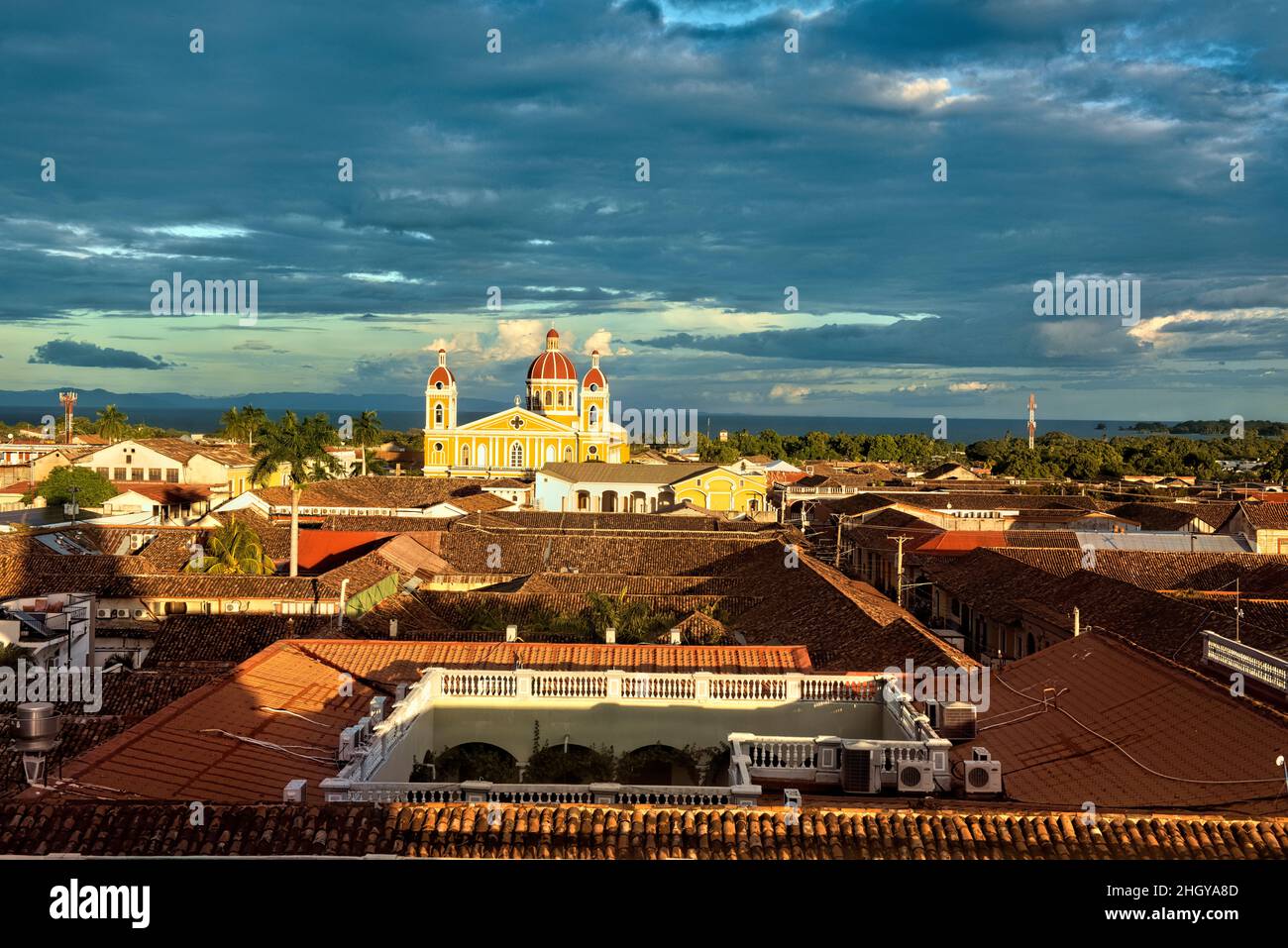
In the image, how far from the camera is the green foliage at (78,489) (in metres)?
68.4

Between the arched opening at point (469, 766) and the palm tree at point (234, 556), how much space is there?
80.7ft

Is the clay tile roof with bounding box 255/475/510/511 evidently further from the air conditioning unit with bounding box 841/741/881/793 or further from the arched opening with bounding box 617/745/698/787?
the air conditioning unit with bounding box 841/741/881/793

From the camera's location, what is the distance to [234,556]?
4091 centimetres

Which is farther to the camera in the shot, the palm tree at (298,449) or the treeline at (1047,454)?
the treeline at (1047,454)

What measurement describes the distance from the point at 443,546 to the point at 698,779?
114ft

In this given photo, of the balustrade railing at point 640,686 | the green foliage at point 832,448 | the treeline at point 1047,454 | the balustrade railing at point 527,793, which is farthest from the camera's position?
the green foliage at point 832,448

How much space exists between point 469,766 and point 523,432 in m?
101

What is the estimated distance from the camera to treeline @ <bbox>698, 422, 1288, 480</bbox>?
124312 millimetres

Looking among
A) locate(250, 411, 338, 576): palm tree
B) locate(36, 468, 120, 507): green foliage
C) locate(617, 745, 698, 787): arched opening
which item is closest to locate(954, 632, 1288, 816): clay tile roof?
locate(617, 745, 698, 787): arched opening

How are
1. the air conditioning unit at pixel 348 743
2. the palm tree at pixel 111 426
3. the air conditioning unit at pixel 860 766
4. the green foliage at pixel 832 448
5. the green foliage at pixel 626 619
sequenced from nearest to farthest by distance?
1. the air conditioning unit at pixel 348 743
2. the air conditioning unit at pixel 860 766
3. the green foliage at pixel 626 619
4. the palm tree at pixel 111 426
5. the green foliage at pixel 832 448

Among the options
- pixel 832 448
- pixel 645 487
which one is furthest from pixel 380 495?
pixel 832 448

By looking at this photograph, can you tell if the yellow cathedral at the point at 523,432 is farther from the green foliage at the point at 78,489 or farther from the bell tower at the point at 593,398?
the green foliage at the point at 78,489

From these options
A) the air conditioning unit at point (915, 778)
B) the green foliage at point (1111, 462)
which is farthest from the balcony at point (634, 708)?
the green foliage at point (1111, 462)

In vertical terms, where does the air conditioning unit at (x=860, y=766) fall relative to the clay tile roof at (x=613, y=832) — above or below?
below
